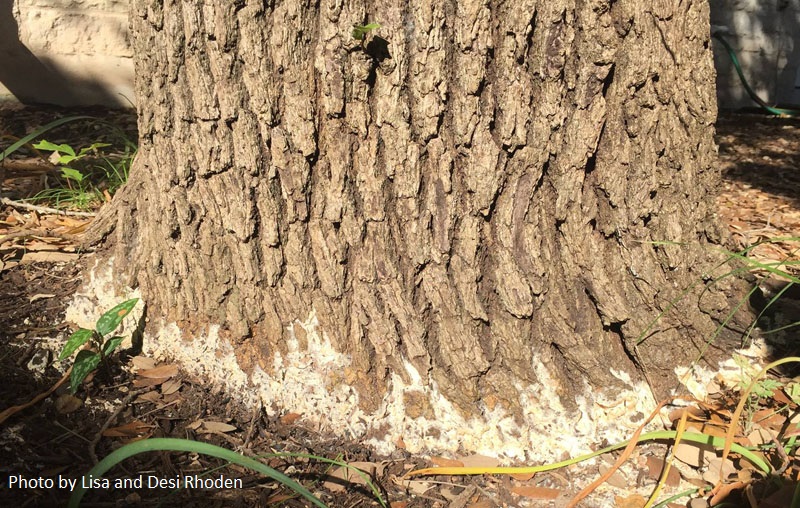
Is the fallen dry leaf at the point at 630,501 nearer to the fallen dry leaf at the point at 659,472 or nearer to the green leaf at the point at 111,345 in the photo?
the fallen dry leaf at the point at 659,472

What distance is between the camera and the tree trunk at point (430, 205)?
1783mm

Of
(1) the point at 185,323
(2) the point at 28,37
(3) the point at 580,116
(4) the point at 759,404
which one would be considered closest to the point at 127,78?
(2) the point at 28,37

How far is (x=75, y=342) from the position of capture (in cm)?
201

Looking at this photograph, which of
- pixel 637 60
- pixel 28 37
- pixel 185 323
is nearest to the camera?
pixel 637 60

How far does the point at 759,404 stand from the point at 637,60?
1.07 m

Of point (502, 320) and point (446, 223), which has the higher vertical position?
point (446, 223)

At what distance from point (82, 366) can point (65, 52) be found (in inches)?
132

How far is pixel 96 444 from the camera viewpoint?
1.92 metres

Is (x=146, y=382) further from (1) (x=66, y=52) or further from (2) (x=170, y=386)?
(1) (x=66, y=52)

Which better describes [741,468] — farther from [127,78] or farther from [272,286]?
[127,78]

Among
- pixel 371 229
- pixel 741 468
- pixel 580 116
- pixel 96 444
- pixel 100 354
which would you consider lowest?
pixel 741 468

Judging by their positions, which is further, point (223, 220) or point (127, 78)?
point (127, 78)

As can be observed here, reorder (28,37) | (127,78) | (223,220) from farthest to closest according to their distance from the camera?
(127,78) → (28,37) → (223,220)

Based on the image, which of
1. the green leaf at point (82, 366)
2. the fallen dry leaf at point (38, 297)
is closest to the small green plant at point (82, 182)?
the fallen dry leaf at point (38, 297)
